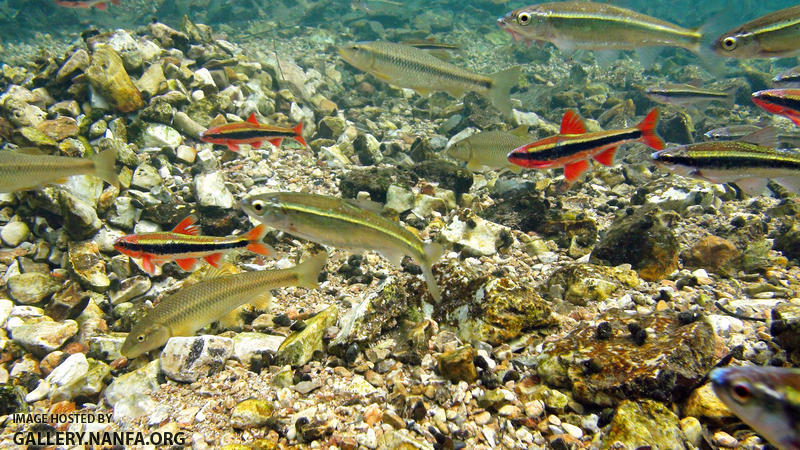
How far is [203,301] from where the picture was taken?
3430mm

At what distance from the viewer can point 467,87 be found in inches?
235

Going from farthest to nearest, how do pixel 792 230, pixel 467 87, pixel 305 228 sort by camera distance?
pixel 467 87, pixel 792 230, pixel 305 228

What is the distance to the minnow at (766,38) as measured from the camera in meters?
4.10

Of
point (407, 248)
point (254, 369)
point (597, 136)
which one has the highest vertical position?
point (597, 136)

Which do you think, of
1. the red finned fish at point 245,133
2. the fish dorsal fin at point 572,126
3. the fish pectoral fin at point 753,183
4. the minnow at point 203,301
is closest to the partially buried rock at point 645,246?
the fish pectoral fin at point 753,183

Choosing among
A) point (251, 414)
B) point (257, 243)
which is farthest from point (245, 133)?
point (251, 414)

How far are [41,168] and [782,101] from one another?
28.3 feet

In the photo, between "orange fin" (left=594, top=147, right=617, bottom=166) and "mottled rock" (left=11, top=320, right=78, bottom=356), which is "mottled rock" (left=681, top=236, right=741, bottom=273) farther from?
"mottled rock" (left=11, top=320, right=78, bottom=356)

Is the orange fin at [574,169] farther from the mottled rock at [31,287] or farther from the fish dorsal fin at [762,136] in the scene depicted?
the mottled rock at [31,287]

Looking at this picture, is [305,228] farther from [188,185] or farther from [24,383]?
[188,185]

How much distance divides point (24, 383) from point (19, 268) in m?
1.91

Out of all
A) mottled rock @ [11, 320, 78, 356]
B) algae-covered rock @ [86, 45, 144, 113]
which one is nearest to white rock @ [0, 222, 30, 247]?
mottled rock @ [11, 320, 78, 356]

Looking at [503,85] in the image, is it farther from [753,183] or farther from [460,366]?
[460,366]

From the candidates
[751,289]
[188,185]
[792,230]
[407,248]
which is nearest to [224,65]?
[188,185]
